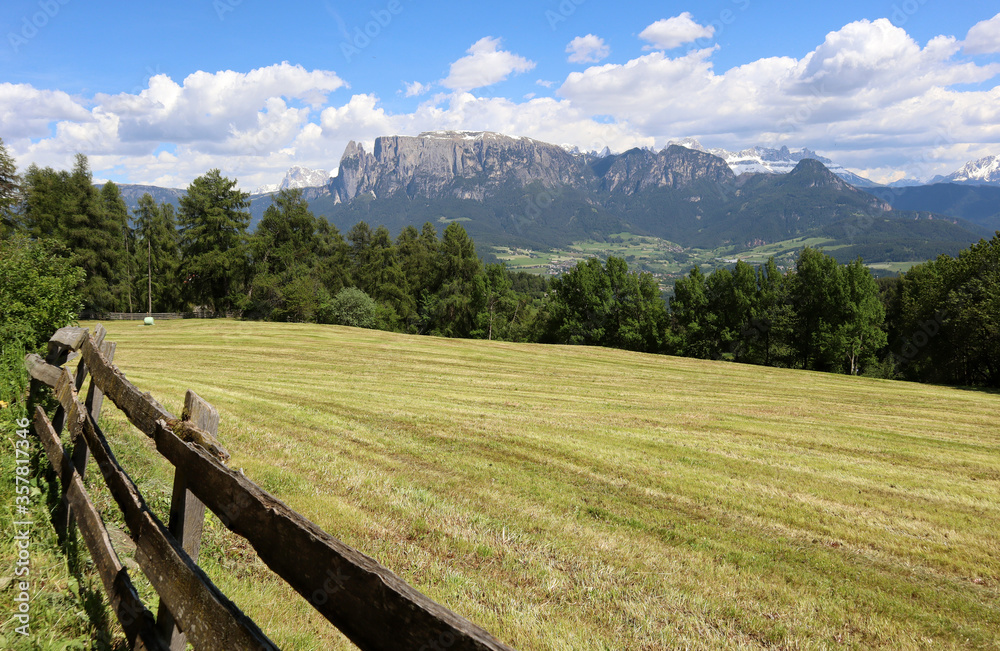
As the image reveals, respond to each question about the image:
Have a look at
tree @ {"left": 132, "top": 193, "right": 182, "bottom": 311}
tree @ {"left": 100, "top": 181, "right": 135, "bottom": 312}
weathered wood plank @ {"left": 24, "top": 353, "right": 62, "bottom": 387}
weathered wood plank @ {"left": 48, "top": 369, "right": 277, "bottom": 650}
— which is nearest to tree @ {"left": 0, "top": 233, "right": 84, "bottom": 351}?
weathered wood plank @ {"left": 24, "top": 353, "right": 62, "bottom": 387}

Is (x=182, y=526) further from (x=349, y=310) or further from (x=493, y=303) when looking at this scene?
(x=493, y=303)

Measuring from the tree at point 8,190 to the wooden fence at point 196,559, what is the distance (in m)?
54.4

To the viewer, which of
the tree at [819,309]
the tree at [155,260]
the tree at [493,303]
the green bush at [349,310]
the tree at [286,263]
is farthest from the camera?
the tree at [493,303]

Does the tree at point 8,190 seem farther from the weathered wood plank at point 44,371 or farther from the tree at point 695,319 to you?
the tree at point 695,319

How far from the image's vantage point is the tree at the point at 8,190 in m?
42.4

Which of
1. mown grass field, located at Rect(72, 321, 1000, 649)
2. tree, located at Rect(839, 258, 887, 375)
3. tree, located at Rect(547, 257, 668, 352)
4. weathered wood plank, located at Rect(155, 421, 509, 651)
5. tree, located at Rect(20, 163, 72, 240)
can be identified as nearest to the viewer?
weathered wood plank, located at Rect(155, 421, 509, 651)

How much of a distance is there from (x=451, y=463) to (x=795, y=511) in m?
6.34

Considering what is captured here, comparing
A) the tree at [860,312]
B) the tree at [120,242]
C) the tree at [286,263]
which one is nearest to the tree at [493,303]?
the tree at [286,263]

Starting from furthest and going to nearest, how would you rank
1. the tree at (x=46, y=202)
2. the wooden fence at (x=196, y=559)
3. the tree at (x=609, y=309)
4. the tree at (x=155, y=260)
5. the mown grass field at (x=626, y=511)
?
the tree at (x=155, y=260), the tree at (x=609, y=309), the tree at (x=46, y=202), the mown grass field at (x=626, y=511), the wooden fence at (x=196, y=559)

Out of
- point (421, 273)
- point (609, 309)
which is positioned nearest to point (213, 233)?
point (421, 273)

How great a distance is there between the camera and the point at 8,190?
44.0m

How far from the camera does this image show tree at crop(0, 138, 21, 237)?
4244 cm

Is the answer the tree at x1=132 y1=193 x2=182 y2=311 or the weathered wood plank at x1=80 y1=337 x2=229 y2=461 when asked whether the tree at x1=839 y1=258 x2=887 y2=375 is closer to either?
the weathered wood plank at x1=80 y1=337 x2=229 y2=461

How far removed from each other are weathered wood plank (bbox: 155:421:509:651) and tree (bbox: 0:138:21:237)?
187 feet
